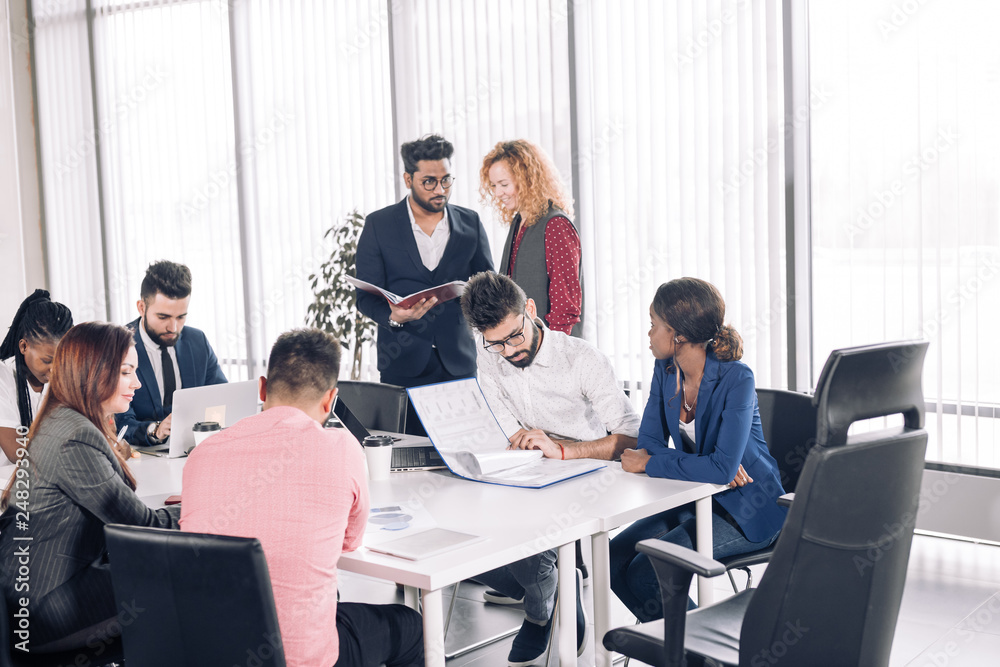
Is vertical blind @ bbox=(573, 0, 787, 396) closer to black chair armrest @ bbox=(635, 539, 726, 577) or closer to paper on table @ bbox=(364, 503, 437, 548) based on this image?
paper on table @ bbox=(364, 503, 437, 548)

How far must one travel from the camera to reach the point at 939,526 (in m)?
4.19

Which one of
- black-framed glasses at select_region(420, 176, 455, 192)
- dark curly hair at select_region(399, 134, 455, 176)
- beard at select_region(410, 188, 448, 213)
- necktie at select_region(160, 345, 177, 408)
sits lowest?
necktie at select_region(160, 345, 177, 408)

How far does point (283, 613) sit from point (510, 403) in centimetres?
151

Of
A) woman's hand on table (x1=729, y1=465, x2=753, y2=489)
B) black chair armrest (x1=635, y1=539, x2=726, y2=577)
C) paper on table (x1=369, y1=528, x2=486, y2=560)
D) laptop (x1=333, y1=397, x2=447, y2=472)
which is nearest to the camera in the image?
black chair armrest (x1=635, y1=539, x2=726, y2=577)

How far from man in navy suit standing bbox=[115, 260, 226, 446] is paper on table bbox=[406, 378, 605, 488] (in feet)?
Answer: 4.20

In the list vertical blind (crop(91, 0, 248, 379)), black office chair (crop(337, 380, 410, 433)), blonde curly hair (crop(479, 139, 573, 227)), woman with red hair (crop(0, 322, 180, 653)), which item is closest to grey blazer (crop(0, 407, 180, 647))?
woman with red hair (crop(0, 322, 180, 653))

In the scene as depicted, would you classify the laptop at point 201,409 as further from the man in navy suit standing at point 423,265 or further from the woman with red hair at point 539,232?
the woman with red hair at point 539,232

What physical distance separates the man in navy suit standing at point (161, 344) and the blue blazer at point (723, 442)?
1.87m

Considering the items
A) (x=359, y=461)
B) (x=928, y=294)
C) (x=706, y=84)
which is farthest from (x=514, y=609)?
(x=706, y=84)

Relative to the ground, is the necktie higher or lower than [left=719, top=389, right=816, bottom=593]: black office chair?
higher

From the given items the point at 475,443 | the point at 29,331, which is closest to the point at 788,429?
the point at 475,443

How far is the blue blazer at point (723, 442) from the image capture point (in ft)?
8.27

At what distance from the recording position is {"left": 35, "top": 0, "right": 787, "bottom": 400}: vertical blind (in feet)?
14.9

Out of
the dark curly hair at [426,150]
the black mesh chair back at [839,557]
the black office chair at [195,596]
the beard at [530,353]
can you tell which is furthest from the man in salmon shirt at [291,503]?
the dark curly hair at [426,150]
